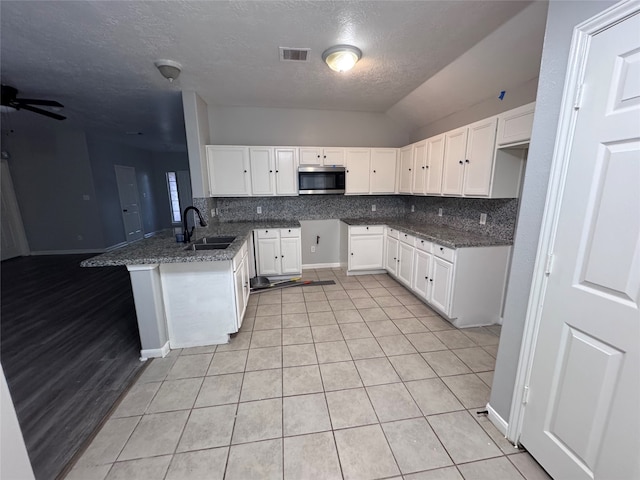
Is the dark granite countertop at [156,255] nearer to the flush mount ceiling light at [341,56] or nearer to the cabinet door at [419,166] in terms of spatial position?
the flush mount ceiling light at [341,56]

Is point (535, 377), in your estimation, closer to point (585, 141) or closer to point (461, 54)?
point (585, 141)

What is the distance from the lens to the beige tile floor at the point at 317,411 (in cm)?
132

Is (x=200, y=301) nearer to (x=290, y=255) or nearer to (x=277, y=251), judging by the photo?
(x=277, y=251)

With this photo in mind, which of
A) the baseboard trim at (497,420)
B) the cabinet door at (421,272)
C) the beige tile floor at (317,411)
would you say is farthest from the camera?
the cabinet door at (421,272)

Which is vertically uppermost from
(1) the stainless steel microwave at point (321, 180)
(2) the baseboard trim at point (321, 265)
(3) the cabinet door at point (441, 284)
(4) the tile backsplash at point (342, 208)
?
(1) the stainless steel microwave at point (321, 180)

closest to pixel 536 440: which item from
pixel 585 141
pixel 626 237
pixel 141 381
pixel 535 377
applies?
pixel 535 377

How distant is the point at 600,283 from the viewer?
3.34 feet

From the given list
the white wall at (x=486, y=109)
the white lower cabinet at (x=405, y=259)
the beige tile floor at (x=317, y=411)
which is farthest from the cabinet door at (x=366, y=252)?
the white wall at (x=486, y=109)

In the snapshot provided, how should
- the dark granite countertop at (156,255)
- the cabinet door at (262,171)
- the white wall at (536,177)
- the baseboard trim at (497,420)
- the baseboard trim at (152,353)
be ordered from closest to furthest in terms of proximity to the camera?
1. the white wall at (536,177)
2. the baseboard trim at (497,420)
3. the dark granite countertop at (156,255)
4. the baseboard trim at (152,353)
5. the cabinet door at (262,171)

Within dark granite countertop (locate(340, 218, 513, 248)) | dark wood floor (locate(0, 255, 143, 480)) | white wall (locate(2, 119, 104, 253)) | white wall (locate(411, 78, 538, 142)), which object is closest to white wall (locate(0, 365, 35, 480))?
dark wood floor (locate(0, 255, 143, 480))

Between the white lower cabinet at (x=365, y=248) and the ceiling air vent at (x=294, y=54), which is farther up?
the ceiling air vent at (x=294, y=54)

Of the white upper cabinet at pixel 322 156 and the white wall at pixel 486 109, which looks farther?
the white upper cabinet at pixel 322 156

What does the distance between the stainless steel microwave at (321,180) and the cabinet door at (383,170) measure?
0.53 m

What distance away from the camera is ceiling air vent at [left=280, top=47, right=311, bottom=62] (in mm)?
2277
